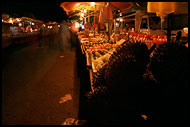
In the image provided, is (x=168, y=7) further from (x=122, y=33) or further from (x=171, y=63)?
(x=122, y=33)

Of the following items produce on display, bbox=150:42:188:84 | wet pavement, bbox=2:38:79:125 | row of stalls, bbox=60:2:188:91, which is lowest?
wet pavement, bbox=2:38:79:125

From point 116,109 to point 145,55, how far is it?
0.65 metres

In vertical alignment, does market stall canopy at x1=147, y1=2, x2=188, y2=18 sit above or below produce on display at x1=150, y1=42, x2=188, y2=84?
above

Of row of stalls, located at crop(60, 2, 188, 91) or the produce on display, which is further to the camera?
row of stalls, located at crop(60, 2, 188, 91)

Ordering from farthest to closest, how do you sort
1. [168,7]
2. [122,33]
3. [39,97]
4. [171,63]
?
[122,33] < [39,97] < [168,7] < [171,63]

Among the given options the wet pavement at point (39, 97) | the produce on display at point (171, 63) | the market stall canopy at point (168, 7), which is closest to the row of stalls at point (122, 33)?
the market stall canopy at point (168, 7)

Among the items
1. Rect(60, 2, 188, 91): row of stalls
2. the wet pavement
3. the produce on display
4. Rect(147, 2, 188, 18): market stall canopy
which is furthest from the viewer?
the wet pavement

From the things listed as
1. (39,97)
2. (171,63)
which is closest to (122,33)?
(39,97)

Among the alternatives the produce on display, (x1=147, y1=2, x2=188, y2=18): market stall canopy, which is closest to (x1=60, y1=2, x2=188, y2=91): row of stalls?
(x1=147, y1=2, x2=188, y2=18): market stall canopy

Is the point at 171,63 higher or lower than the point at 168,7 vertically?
lower

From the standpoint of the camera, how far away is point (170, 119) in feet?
4.63

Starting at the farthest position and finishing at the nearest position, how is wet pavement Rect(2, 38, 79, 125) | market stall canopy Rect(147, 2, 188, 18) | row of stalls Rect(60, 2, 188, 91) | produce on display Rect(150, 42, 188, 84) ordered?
wet pavement Rect(2, 38, 79, 125)
row of stalls Rect(60, 2, 188, 91)
market stall canopy Rect(147, 2, 188, 18)
produce on display Rect(150, 42, 188, 84)

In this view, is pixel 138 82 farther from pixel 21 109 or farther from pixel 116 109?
pixel 21 109

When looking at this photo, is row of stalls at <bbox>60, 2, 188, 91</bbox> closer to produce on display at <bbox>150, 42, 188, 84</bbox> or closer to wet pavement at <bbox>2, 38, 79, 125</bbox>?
produce on display at <bbox>150, 42, 188, 84</bbox>
